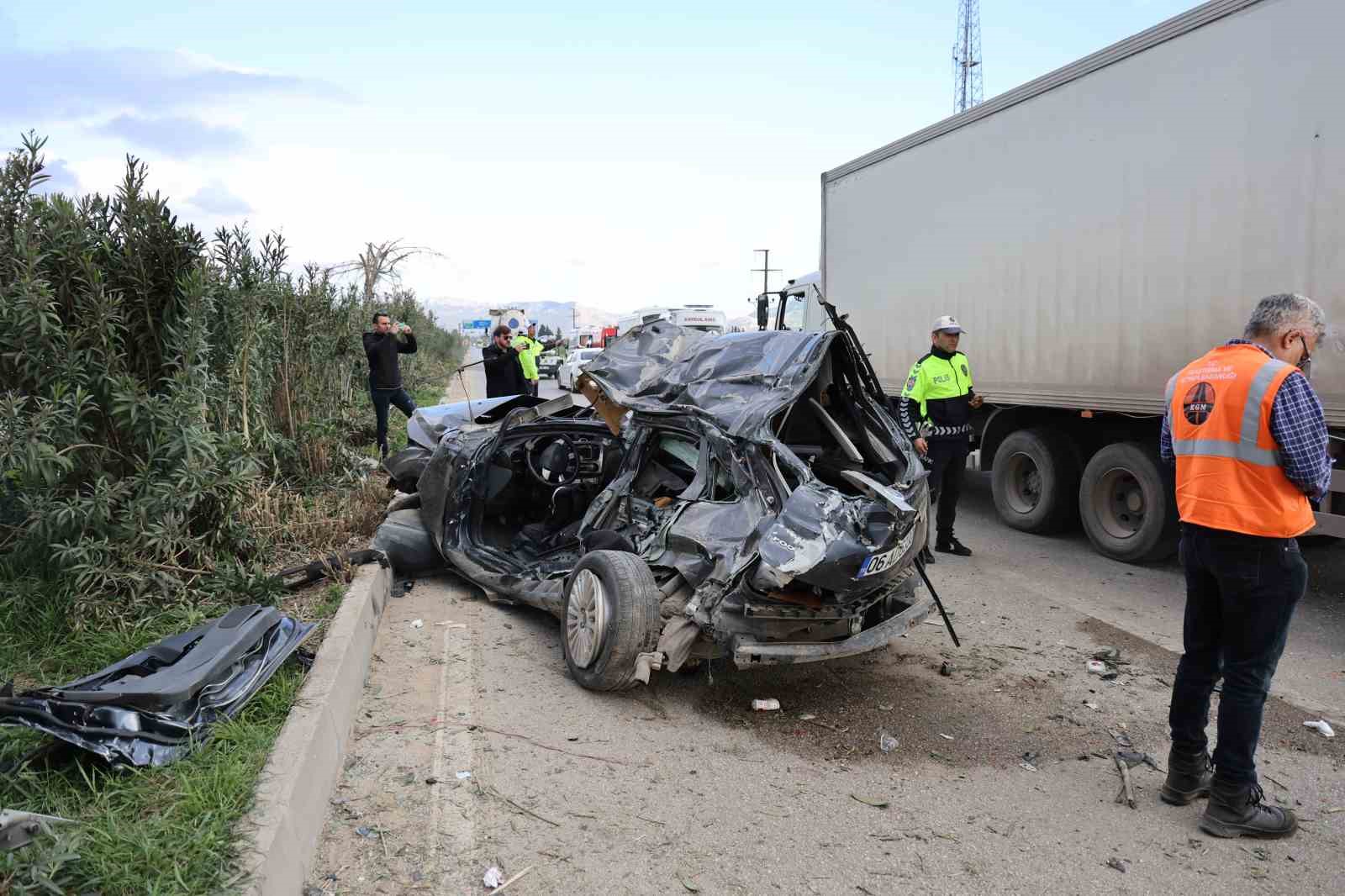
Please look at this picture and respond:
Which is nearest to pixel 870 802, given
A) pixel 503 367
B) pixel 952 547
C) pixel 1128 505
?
pixel 952 547

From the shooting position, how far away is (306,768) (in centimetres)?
317

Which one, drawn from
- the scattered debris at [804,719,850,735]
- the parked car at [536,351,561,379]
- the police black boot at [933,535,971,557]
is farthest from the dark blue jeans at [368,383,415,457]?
the parked car at [536,351,561,379]

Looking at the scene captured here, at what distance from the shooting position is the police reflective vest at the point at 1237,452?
10.3 ft

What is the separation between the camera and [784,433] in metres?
5.14

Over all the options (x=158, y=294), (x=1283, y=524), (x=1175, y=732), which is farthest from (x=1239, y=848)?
(x=158, y=294)

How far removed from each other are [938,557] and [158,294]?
582 cm

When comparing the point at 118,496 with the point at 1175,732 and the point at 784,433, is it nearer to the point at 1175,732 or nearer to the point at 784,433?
the point at 784,433

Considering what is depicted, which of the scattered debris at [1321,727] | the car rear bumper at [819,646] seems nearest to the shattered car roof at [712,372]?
the car rear bumper at [819,646]

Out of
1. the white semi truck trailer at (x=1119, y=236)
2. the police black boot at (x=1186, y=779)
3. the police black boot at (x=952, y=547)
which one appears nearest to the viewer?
the police black boot at (x=1186, y=779)

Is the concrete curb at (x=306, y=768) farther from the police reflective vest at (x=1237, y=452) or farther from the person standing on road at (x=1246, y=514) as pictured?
the police reflective vest at (x=1237, y=452)

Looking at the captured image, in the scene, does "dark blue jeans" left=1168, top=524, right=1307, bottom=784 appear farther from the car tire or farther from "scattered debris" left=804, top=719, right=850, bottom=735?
the car tire

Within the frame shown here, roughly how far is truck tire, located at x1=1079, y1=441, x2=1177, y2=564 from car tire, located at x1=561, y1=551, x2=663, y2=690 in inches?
181

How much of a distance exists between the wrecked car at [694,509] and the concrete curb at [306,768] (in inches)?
42.7

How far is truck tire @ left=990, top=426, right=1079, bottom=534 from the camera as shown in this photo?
315 inches
